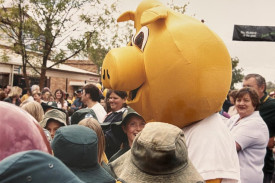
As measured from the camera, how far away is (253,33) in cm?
806

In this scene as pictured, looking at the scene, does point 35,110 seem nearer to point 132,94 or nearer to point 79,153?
point 132,94

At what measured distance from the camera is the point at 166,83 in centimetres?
217

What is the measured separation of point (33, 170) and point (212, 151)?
152 cm

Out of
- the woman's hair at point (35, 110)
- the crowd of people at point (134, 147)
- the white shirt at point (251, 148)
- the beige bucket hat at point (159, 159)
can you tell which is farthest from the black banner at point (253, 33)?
the beige bucket hat at point (159, 159)

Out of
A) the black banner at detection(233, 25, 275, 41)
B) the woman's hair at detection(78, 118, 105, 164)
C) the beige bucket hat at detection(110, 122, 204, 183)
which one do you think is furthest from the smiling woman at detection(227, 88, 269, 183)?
the black banner at detection(233, 25, 275, 41)

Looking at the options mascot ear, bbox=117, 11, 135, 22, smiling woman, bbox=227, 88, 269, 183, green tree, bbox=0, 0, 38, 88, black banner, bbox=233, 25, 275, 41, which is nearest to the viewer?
mascot ear, bbox=117, 11, 135, 22

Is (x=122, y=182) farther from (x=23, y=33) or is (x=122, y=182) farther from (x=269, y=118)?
(x=23, y=33)

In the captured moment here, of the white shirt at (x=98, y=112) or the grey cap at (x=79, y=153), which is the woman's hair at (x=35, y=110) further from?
the grey cap at (x=79, y=153)

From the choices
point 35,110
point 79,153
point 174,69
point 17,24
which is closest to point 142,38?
point 174,69

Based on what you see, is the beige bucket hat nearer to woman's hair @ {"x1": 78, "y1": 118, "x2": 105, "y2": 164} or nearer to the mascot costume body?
the mascot costume body

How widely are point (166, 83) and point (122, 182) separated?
92cm

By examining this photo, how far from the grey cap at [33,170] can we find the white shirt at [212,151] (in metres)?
1.40

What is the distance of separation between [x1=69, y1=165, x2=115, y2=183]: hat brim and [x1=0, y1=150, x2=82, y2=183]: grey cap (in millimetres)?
879

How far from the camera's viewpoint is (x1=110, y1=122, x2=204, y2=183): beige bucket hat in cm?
135
